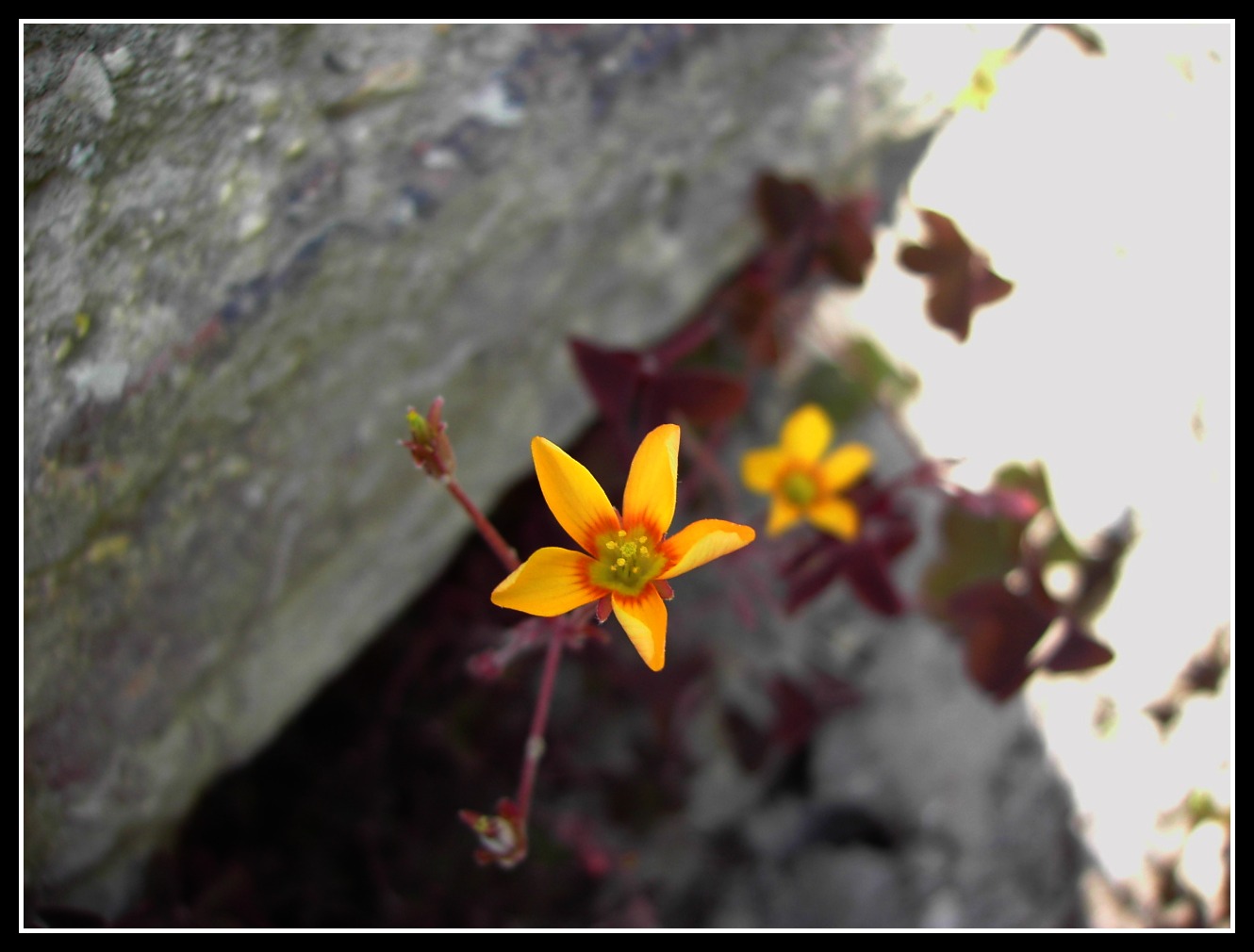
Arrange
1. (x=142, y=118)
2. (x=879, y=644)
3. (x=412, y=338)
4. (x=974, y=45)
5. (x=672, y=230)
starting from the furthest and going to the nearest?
(x=879, y=644)
(x=672, y=230)
(x=974, y=45)
(x=412, y=338)
(x=142, y=118)

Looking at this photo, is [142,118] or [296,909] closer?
[142,118]

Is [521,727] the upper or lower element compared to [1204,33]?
lower

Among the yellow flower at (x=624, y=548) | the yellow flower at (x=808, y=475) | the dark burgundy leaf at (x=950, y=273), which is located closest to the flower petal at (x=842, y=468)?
the yellow flower at (x=808, y=475)

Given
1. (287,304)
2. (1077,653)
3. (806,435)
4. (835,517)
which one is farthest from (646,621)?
(1077,653)

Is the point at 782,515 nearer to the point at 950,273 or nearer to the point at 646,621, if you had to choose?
the point at 950,273

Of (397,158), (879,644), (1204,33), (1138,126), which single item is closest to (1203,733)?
(879,644)

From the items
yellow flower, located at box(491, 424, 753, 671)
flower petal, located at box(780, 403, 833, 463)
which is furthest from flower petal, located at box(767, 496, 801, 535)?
yellow flower, located at box(491, 424, 753, 671)

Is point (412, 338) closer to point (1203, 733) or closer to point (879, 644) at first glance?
point (879, 644)

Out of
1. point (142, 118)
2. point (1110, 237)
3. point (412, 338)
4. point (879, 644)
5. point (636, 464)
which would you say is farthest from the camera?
point (879, 644)
